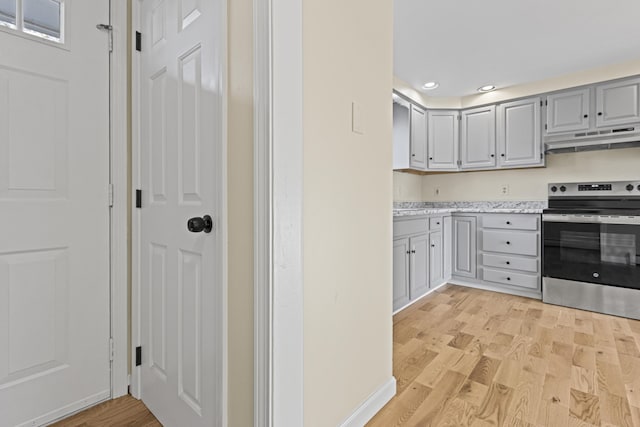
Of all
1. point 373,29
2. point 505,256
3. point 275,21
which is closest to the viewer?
point 275,21

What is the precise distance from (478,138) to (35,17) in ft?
13.0

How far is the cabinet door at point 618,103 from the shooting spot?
2.86 m

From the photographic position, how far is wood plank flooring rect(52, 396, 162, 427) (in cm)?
135

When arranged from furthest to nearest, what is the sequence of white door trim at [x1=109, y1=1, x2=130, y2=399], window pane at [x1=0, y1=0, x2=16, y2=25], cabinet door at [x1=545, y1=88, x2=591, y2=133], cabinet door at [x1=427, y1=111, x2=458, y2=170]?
1. cabinet door at [x1=427, y1=111, x2=458, y2=170]
2. cabinet door at [x1=545, y1=88, x2=591, y2=133]
3. white door trim at [x1=109, y1=1, x2=130, y2=399]
4. window pane at [x1=0, y1=0, x2=16, y2=25]

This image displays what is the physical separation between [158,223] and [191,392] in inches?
27.2

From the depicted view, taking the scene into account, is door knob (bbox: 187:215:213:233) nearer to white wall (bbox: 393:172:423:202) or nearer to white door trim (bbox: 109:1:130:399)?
white door trim (bbox: 109:1:130:399)

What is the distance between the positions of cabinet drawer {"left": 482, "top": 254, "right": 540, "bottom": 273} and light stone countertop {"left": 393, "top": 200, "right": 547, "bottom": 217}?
1.61 feet

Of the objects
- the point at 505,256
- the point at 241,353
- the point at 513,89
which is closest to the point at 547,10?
the point at 513,89

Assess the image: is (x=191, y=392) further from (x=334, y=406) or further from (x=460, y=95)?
(x=460, y=95)

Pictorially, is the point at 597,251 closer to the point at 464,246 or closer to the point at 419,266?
the point at 464,246

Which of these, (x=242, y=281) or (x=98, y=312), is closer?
(x=242, y=281)

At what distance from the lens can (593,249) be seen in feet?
9.21

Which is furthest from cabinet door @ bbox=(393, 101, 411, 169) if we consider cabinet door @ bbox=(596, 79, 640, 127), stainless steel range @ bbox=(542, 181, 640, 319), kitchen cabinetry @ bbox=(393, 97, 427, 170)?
cabinet door @ bbox=(596, 79, 640, 127)

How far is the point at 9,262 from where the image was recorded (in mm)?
1241
